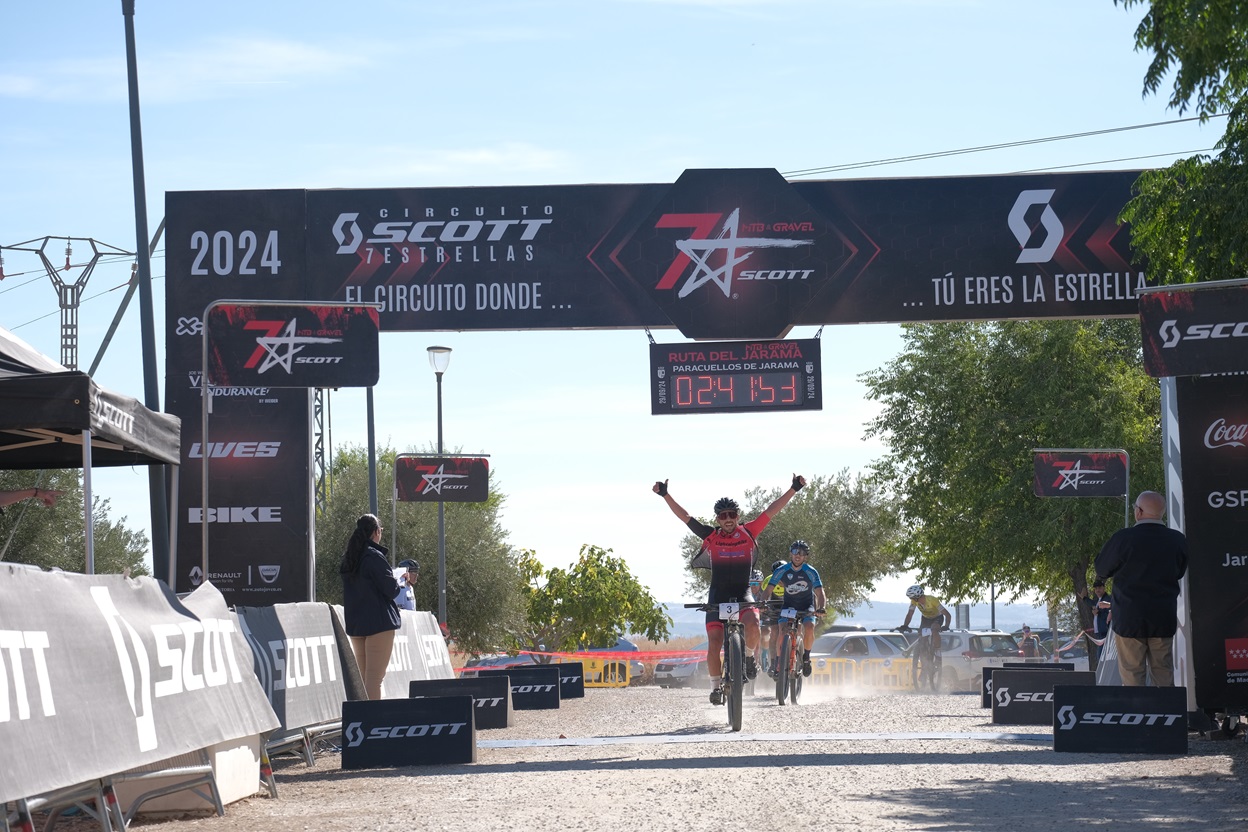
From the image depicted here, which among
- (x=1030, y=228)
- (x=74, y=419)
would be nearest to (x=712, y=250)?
(x=1030, y=228)

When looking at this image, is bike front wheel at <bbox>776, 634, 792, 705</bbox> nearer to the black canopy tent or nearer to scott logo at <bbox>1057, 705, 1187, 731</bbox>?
scott logo at <bbox>1057, 705, 1187, 731</bbox>

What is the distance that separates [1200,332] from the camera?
39.0ft

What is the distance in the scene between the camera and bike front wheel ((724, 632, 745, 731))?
1271cm

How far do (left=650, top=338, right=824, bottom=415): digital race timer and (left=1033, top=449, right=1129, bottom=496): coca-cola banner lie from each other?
28.8 ft

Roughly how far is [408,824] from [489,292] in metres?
8.98

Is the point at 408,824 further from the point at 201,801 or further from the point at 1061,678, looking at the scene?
the point at 1061,678

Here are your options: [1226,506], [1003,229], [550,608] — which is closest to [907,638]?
[550,608]

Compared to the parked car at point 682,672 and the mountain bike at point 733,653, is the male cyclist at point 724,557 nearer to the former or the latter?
the mountain bike at point 733,653

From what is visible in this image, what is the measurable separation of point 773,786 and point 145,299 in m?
10.4

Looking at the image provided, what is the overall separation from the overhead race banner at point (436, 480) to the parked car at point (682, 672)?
1022 centimetres

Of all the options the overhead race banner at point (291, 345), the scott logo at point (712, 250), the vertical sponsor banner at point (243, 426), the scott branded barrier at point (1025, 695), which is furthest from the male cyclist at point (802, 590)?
the overhead race banner at point (291, 345)

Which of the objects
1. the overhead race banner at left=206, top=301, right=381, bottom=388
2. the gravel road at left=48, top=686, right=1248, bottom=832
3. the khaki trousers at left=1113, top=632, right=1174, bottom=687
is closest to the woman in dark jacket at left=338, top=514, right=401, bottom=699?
the gravel road at left=48, top=686, right=1248, bottom=832

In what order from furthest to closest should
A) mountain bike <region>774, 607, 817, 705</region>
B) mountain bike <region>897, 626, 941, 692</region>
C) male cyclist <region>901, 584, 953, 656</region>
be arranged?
mountain bike <region>897, 626, 941, 692</region>
male cyclist <region>901, 584, 953, 656</region>
mountain bike <region>774, 607, 817, 705</region>

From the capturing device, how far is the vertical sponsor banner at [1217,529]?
1219 cm
